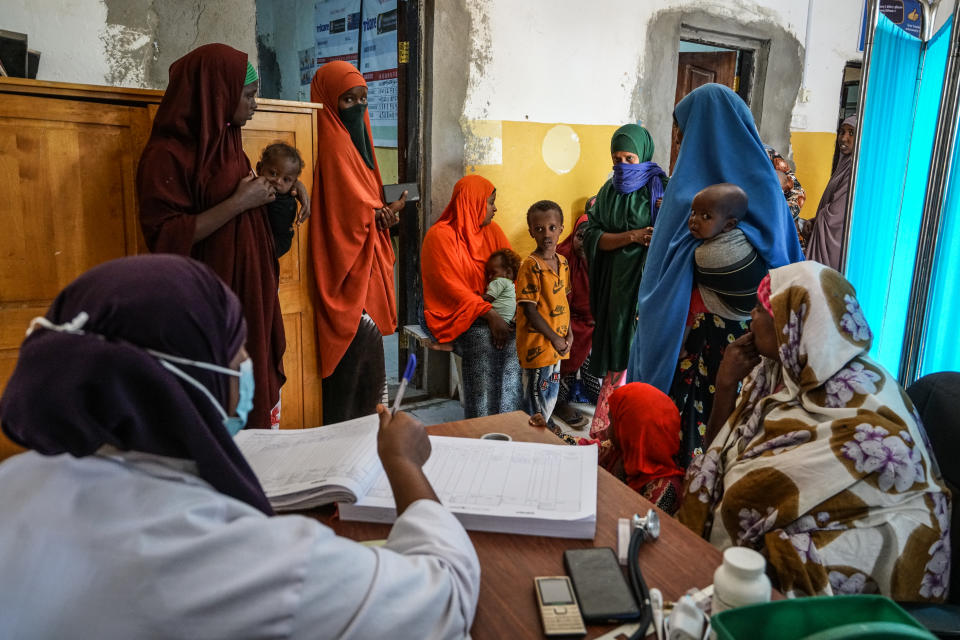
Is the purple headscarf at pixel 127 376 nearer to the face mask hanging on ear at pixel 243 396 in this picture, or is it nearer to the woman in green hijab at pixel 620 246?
the face mask hanging on ear at pixel 243 396

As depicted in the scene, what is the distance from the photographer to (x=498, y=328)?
3.25 metres

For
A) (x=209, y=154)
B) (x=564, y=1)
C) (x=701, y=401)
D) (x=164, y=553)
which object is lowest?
(x=701, y=401)

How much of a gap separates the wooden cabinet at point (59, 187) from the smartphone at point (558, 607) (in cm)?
194

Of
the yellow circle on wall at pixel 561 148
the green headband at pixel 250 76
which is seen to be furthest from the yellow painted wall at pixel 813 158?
the green headband at pixel 250 76

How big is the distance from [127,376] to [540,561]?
687 mm

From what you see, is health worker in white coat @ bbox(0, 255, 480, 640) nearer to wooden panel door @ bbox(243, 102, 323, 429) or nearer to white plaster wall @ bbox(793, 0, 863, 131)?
wooden panel door @ bbox(243, 102, 323, 429)

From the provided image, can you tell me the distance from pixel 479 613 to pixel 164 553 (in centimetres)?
46

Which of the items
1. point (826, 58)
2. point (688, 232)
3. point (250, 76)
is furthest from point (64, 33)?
point (826, 58)

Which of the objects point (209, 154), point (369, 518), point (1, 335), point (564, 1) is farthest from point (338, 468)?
point (564, 1)

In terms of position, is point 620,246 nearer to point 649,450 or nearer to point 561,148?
point 561,148

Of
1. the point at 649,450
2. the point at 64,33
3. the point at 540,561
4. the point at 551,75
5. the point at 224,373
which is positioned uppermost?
the point at 551,75

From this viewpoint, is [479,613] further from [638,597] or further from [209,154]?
[209,154]

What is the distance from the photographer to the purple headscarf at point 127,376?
2.24ft

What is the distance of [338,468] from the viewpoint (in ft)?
3.97
